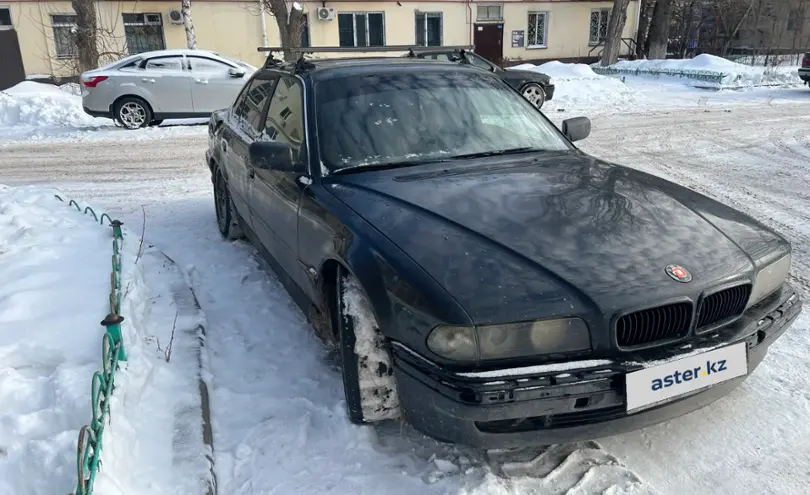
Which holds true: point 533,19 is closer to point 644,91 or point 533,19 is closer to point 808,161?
point 644,91

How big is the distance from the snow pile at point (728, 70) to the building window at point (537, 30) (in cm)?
511

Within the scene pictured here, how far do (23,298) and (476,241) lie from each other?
2.78m

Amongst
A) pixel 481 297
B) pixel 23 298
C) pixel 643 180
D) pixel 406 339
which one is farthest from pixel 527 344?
pixel 23 298

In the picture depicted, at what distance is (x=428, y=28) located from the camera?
25.1m

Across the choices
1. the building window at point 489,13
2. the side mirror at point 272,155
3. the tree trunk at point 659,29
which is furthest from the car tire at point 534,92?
the tree trunk at point 659,29

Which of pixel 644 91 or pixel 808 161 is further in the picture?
pixel 644 91

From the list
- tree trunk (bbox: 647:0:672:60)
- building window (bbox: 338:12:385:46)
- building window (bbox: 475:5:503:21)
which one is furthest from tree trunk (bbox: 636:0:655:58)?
building window (bbox: 338:12:385:46)

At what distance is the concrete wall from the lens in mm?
21156

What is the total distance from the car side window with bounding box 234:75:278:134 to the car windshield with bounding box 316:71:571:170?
0.90 metres

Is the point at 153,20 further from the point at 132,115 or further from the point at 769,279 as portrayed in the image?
the point at 769,279

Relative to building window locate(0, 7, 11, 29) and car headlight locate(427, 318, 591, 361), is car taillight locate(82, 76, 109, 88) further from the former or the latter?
building window locate(0, 7, 11, 29)

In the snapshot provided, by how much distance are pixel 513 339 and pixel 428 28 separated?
24.8 metres

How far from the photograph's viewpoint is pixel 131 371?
120 inches

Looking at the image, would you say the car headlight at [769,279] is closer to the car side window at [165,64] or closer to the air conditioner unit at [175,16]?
the car side window at [165,64]
